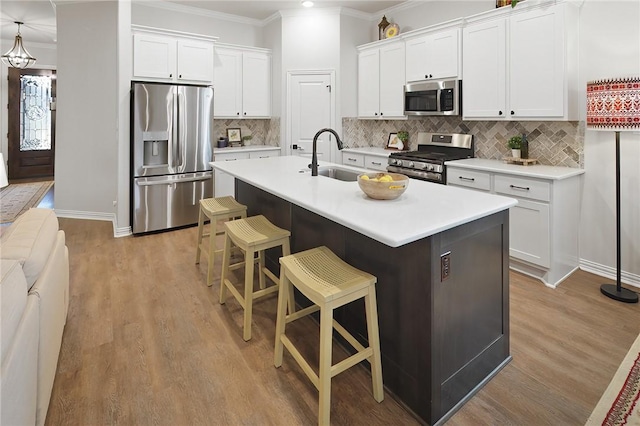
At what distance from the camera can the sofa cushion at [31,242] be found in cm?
159

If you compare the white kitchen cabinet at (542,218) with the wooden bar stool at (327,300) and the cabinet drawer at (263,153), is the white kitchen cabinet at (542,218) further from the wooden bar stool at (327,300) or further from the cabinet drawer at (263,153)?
the cabinet drawer at (263,153)

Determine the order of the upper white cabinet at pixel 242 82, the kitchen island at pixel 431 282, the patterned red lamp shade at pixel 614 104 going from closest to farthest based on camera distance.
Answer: the kitchen island at pixel 431 282 < the patterned red lamp shade at pixel 614 104 < the upper white cabinet at pixel 242 82

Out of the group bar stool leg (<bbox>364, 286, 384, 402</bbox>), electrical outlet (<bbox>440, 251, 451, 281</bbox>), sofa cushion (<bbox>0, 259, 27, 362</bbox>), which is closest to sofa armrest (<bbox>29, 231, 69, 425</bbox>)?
sofa cushion (<bbox>0, 259, 27, 362</bbox>)

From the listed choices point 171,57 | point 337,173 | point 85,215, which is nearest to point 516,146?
point 337,173

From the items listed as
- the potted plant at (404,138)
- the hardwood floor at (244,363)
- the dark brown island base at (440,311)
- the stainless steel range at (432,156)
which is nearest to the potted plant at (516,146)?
the stainless steel range at (432,156)

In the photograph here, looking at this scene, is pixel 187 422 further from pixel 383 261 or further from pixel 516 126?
pixel 516 126

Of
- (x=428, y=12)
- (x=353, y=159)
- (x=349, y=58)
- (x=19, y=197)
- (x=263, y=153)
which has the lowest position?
(x=19, y=197)

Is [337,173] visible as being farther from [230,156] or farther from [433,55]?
[230,156]

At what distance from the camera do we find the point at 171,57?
15.3ft

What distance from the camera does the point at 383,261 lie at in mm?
1896

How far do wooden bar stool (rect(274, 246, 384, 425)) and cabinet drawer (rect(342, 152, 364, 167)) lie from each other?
3.38m

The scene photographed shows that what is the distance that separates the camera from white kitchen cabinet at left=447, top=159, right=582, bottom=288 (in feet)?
10.1

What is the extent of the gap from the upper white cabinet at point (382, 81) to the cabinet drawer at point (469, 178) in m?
1.38

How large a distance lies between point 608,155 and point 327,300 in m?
3.00
